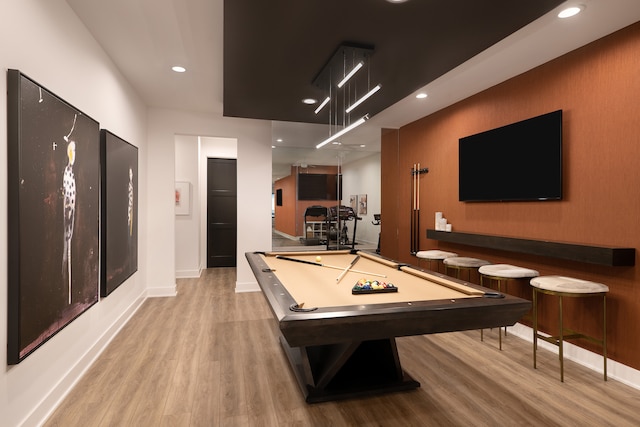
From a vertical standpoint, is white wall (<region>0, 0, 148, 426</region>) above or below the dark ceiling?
below

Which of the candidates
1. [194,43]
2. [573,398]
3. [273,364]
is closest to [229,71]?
[194,43]

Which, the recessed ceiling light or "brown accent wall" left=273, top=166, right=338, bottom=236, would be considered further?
"brown accent wall" left=273, top=166, right=338, bottom=236

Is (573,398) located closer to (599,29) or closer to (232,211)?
(599,29)

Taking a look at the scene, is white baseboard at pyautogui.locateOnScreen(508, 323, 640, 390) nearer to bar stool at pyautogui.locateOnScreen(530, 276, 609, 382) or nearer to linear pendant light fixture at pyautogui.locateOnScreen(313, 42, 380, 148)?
bar stool at pyautogui.locateOnScreen(530, 276, 609, 382)

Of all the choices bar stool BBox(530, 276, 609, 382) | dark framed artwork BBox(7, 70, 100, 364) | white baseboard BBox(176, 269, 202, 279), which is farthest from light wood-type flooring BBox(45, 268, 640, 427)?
white baseboard BBox(176, 269, 202, 279)

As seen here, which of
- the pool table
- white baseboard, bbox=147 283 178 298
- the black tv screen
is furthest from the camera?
white baseboard, bbox=147 283 178 298

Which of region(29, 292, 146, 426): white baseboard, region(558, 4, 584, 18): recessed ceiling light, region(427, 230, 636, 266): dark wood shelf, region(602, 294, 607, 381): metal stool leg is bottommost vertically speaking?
region(29, 292, 146, 426): white baseboard

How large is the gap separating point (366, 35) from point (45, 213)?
8.20ft

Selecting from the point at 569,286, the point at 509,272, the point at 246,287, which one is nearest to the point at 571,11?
the point at 569,286

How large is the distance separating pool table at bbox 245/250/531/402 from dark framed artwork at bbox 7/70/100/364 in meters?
1.29

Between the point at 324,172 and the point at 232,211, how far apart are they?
2.18m

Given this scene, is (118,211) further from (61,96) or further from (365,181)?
(365,181)

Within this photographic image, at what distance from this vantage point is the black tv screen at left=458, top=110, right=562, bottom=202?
3238 mm

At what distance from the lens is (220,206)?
23.5 feet
